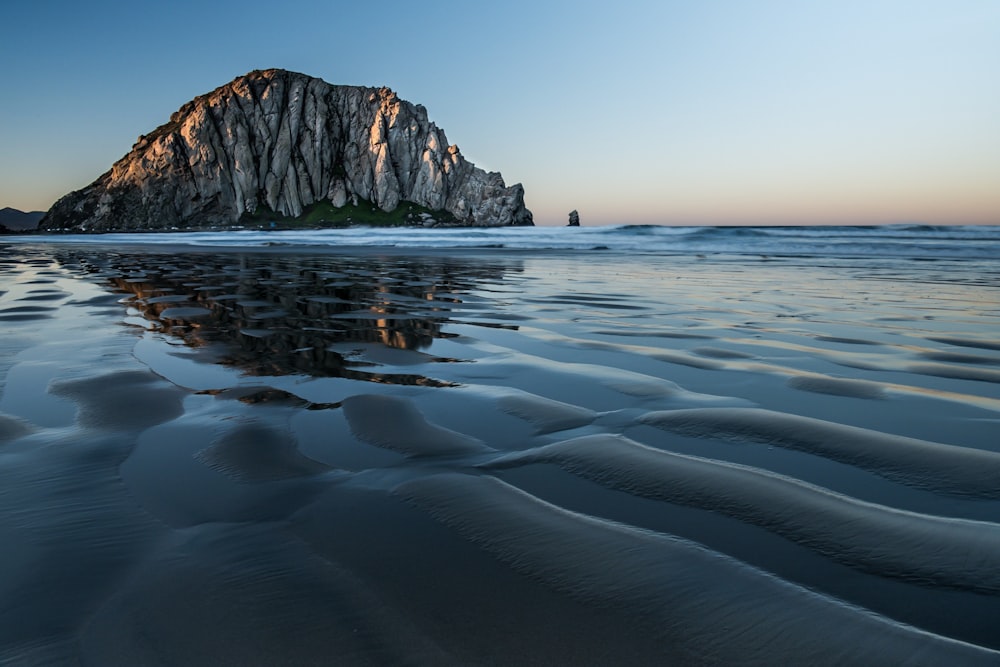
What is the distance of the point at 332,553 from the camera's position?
179cm

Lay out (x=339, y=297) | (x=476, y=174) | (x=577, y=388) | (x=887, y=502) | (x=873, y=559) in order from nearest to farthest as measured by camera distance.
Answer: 1. (x=873, y=559)
2. (x=887, y=502)
3. (x=577, y=388)
4. (x=339, y=297)
5. (x=476, y=174)

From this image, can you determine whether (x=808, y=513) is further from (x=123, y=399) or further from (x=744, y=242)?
(x=744, y=242)

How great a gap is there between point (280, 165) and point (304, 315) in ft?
538

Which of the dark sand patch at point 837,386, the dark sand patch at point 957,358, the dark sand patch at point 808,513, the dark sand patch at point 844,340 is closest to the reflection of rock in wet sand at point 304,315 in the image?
the dark sand patch at point 808,513

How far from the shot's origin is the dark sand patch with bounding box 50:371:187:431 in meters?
3.14

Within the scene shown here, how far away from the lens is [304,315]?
719cm

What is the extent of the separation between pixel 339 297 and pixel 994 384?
825 centimetres

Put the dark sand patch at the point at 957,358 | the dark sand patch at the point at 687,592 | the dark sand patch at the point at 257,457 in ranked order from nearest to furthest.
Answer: the dark sand patch at the point at 687,592 < the dark sand patch at the point at 257,457 < the dark sand patch at the point at 957,358

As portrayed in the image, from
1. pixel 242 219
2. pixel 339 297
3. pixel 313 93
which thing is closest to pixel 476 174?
pixel 313 93

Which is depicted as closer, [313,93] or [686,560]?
[686,560]

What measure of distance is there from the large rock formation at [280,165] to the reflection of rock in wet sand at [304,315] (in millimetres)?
152236

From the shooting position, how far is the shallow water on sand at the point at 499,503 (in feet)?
4.62

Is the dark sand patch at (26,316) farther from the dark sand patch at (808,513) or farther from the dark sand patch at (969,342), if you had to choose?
the dark sand patch at (969,342)

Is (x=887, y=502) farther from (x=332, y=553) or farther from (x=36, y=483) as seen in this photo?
(x=36, y=483)
